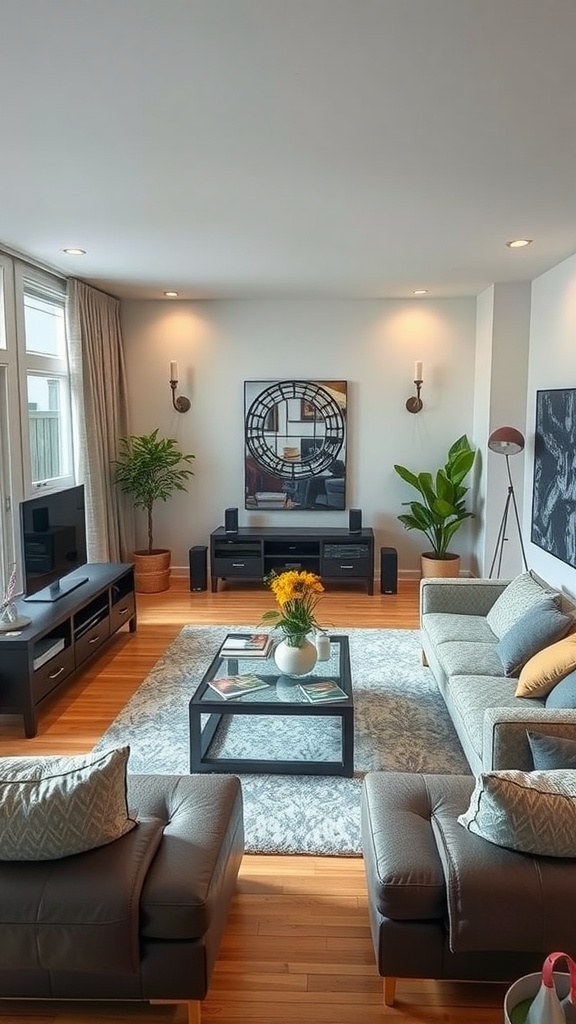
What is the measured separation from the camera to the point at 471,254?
15.0 ft

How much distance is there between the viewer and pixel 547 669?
277 centimetres

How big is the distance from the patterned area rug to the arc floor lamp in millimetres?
1598

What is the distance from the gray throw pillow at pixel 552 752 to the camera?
2094 mm

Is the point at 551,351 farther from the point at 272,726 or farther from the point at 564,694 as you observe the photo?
the point at 272,726

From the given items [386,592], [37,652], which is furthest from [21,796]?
[386,592]

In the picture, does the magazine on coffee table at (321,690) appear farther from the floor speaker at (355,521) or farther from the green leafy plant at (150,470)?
the green leafy plant at (150,470)

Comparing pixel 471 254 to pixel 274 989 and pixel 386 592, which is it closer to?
pixel 386 592

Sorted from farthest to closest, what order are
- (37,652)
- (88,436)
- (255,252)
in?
(88,436), (255,252), (37,652)

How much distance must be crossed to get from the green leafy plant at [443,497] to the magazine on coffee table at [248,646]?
107 inches

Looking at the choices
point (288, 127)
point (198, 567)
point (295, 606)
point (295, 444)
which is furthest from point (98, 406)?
point (288, 127)

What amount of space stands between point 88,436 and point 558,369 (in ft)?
12.1

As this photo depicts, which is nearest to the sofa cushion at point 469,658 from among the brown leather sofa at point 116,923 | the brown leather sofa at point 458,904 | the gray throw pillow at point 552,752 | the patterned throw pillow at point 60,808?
the gray throw pillow at point 552,752

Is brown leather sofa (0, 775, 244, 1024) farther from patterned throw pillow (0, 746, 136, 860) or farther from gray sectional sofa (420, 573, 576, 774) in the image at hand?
gray sectional sofa (420, 573, 576, 774)

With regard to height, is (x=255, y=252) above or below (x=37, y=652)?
above
